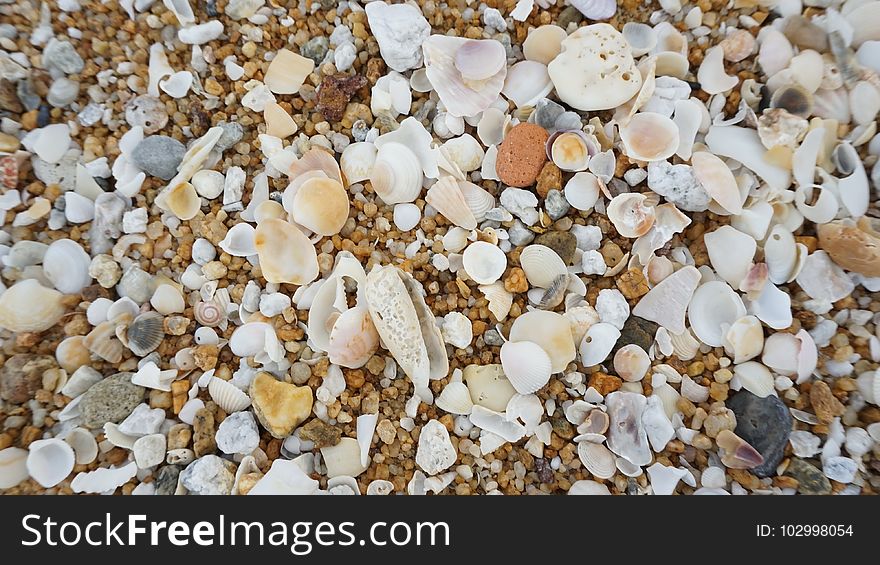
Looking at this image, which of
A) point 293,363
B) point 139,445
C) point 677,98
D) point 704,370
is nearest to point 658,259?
point 704,370

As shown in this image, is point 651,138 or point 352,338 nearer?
point 352,338

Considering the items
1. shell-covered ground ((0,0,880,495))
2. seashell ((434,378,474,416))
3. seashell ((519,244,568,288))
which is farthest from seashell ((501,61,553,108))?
seashell ((434,378,474,416))

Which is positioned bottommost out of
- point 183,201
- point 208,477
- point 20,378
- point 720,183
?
point 208,477

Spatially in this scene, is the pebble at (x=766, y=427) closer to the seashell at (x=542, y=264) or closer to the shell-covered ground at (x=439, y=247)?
the shell-covered ground at (x=439, y=247)

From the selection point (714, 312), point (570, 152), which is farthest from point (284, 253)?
point (714, 312)

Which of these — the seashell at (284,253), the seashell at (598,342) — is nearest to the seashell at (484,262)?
the seashell at (598,342)

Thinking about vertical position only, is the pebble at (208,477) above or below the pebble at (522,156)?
below

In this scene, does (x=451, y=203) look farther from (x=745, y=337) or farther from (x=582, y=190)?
(x=745, y=337)
